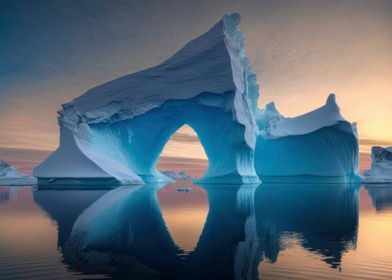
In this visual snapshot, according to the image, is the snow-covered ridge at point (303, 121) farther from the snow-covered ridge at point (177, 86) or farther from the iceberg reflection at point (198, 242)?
the iceberg reflection at point (198, 242)

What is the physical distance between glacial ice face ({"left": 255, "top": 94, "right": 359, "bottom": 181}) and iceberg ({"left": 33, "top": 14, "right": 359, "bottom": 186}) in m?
0.10

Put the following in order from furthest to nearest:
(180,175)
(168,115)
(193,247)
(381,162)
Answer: (180,175), (381,162), (168,115), (193,247)

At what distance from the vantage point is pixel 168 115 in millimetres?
25375

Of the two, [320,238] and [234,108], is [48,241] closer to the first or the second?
[320,238]

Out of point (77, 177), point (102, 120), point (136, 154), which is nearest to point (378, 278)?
point (77, 177)

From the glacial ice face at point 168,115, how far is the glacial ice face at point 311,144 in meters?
5.17

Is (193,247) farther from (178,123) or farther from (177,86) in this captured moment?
(178,123)

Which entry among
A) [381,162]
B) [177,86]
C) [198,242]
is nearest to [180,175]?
[381,162]

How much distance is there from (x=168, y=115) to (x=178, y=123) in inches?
78.5

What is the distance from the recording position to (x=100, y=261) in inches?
167

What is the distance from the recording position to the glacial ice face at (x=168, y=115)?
21.6 meters

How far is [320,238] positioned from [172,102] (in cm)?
1886

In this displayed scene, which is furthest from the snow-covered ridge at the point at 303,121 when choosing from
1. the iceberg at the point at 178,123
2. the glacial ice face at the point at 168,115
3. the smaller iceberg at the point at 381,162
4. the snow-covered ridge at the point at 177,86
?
the smaller iceberg at the point at 381,162

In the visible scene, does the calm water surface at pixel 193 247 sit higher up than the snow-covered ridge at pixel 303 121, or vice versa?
the snow-covered ridge at pixel 303 121
